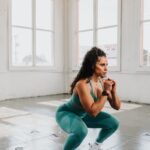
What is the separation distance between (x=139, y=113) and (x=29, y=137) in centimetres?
247

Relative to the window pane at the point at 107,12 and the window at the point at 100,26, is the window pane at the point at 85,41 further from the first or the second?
the window pane at the point at 107,12

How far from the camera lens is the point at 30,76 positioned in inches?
288

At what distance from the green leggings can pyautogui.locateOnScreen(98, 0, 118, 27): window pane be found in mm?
4913

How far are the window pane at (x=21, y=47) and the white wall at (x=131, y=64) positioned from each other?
2.56m

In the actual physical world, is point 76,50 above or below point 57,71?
above

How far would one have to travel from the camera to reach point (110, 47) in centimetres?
707

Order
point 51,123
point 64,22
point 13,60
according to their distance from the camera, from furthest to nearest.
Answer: point 64,22
point 13,60
point 51,123

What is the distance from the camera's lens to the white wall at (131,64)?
20.6 feet

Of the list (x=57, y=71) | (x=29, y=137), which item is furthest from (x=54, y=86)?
(x=29, y=137)

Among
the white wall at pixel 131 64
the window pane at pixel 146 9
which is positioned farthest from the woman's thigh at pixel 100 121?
the window pane at pixel 146 9

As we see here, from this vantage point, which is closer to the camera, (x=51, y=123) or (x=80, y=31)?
(x=51, y=123)

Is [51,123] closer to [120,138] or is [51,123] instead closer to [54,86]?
[120,138]

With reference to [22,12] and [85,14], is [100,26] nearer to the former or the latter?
[85,14]

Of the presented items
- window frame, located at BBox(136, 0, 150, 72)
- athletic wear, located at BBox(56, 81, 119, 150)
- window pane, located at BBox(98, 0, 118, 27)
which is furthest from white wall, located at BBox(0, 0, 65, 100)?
athletic wear, located at BBox(56, 81, 119, 150)
